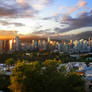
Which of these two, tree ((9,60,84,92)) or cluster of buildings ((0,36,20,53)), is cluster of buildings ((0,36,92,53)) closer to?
cluster of buildings ((0,36,20,53))

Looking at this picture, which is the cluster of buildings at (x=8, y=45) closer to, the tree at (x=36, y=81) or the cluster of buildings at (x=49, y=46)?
the cluster of buildings at (x=49, y=46)

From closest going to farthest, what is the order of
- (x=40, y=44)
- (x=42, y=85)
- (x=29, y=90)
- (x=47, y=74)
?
(x=29, y=90)
(x=42, y=85)
(x=47, y=74)
(x=40, y=44)

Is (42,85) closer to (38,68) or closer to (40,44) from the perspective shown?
(38,68)

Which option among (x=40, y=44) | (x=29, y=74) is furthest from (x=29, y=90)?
(x=40, y=44)

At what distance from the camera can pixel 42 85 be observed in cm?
375

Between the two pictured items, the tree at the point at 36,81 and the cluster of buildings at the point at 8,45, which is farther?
the cluster of buildings at the point at 8,45

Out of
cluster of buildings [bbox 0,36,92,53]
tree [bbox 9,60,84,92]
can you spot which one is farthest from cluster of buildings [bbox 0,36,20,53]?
tree [bbox 9,60,84,92]

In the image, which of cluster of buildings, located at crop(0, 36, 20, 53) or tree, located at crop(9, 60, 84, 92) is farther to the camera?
cluster of buildings, located at crop(0, 36, 20, 53)

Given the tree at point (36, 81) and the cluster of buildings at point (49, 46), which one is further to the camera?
the cluster of buildings at point (49, 46)

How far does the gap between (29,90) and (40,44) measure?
67.9 feet

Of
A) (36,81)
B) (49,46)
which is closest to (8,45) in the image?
(49,46)

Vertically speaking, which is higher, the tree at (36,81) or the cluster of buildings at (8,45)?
the cluster of buildings at (8,45)

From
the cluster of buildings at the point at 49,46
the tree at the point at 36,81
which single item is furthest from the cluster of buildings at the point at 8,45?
the tree at the point at 36,81

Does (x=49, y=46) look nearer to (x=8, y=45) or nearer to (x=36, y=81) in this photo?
(x=8, y=45)
